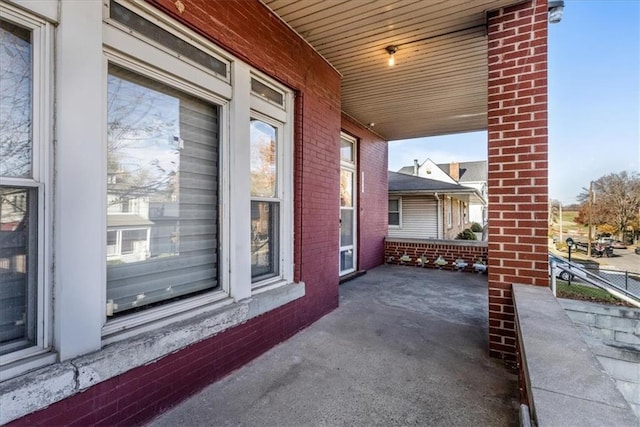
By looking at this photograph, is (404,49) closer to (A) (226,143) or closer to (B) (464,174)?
(A) (226,143)

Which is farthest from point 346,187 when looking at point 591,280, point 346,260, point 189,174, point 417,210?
point 417,210

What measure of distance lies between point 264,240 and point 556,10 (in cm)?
327

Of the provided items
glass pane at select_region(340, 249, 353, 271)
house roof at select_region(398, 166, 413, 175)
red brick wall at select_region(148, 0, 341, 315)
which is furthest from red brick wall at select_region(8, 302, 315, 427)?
house roof at select_region(398, 166, 413, 175)

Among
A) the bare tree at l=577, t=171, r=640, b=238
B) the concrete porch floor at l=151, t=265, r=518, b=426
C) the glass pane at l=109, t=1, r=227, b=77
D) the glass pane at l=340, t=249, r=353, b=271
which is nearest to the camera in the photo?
→ the glass pane at l=109, t=1, r=227, b=77

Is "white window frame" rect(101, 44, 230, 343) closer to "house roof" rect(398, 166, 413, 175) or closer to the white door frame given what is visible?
the white door frame

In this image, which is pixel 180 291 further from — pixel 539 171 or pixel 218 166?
pixel 539 171

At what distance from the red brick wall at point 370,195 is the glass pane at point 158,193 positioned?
4004 mm

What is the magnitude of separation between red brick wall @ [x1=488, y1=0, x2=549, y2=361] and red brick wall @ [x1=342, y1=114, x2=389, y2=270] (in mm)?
3365

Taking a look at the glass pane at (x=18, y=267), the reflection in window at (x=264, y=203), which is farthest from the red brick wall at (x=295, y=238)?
the glass pane at (x=18, y=267)

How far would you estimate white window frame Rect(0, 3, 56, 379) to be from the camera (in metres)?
1.40

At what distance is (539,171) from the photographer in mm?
2533

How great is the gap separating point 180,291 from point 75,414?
2.71 feet

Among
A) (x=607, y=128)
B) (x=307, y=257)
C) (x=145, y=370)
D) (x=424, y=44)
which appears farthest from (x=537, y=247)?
(x=607, y=128)

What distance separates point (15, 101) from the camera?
4.48ft
